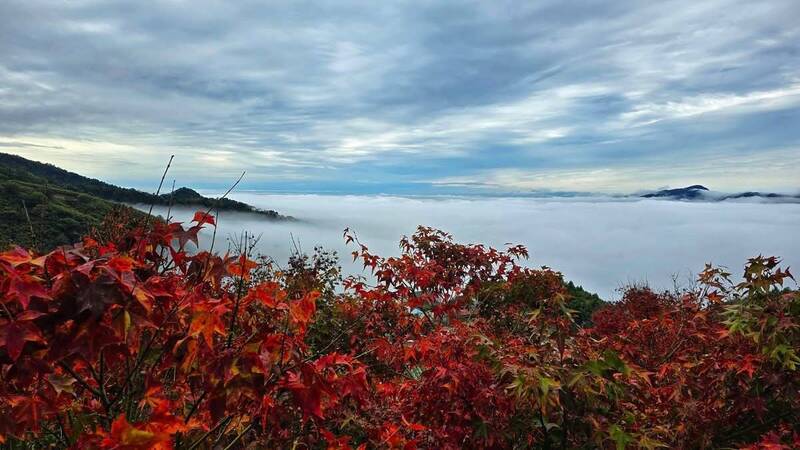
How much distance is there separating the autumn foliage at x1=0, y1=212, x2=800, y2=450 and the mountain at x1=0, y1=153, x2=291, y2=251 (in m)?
0.54

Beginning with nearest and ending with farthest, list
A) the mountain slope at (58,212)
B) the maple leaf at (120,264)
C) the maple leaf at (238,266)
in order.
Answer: the maple leaf at (120,264)
the maple leaf at (238,266)
the mountain slope at (58,212)

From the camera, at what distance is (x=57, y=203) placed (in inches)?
1194

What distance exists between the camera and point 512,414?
13.7 ft

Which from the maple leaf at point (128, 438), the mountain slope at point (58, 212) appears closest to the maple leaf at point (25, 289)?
the maple leaf at point (128, 438)

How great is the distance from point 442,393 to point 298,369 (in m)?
2.21

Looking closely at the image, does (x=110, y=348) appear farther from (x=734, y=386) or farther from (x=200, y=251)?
(x=734, y=386)

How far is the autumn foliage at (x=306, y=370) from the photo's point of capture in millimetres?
2021

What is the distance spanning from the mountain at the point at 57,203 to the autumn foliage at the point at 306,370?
54 cm

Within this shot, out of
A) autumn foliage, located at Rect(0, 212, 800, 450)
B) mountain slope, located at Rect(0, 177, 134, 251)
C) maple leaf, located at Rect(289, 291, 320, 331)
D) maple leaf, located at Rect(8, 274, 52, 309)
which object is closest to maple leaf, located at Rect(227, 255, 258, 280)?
autumn foliage, located at Rect(0, 212, 800, 450)

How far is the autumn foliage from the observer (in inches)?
79.6

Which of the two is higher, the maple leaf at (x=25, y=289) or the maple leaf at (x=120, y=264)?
the maple leaf at (x=120, y=264)

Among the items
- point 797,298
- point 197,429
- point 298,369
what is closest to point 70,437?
point 197,429

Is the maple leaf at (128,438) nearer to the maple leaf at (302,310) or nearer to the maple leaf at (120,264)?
the maple leaf at (120,264)

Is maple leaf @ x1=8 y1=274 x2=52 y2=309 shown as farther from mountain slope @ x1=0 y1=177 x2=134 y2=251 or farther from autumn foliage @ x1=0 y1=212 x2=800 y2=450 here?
mountain slope @ x1=0 y1=177 x2=134 y2=251
